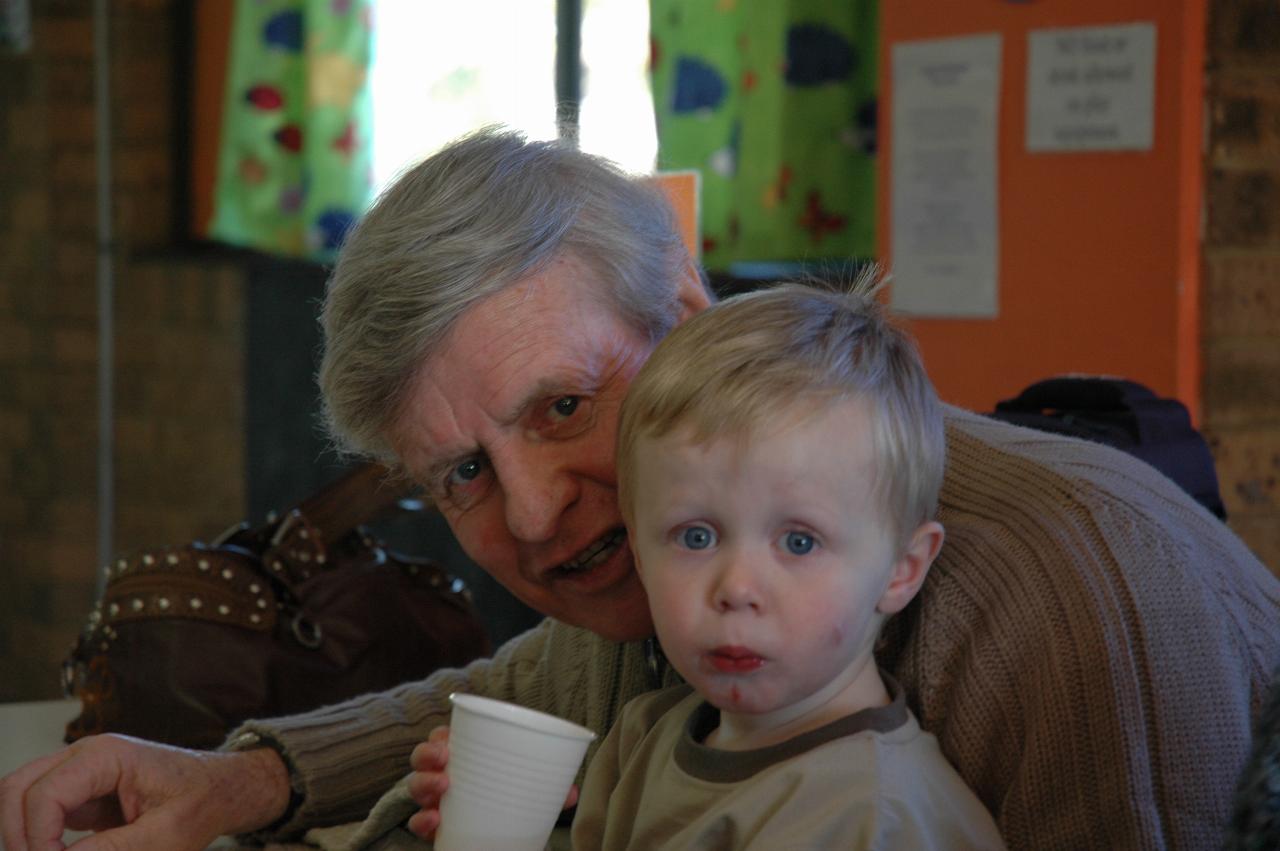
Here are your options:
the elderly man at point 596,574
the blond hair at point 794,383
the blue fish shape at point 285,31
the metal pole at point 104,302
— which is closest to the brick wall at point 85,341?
the metal pole at point 104,302

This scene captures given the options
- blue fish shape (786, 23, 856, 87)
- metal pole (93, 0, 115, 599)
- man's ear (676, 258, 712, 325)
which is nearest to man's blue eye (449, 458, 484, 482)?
man's ear (676, 258, 712, 325)

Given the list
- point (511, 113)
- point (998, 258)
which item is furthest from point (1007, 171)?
point (511, 113)

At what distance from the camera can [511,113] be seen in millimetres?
4562

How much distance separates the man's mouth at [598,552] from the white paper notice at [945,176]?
1865mm

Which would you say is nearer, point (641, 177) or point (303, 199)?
point (641, 177)

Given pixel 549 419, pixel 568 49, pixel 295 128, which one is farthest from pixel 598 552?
pixel 295 128

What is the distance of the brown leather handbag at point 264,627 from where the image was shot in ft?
6.25

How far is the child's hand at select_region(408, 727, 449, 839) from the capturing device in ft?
3.96

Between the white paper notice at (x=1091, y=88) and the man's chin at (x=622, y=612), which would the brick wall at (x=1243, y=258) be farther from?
the man's chin at (x=622, y=612)

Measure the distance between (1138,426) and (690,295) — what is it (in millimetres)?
452

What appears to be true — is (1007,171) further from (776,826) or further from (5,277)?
(5,277)

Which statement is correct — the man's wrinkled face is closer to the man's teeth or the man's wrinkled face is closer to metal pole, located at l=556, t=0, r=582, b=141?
the man's teeth

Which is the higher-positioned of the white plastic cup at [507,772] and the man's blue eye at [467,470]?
the man's blue eye at [467,470]

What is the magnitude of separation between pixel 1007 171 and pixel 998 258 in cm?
17
